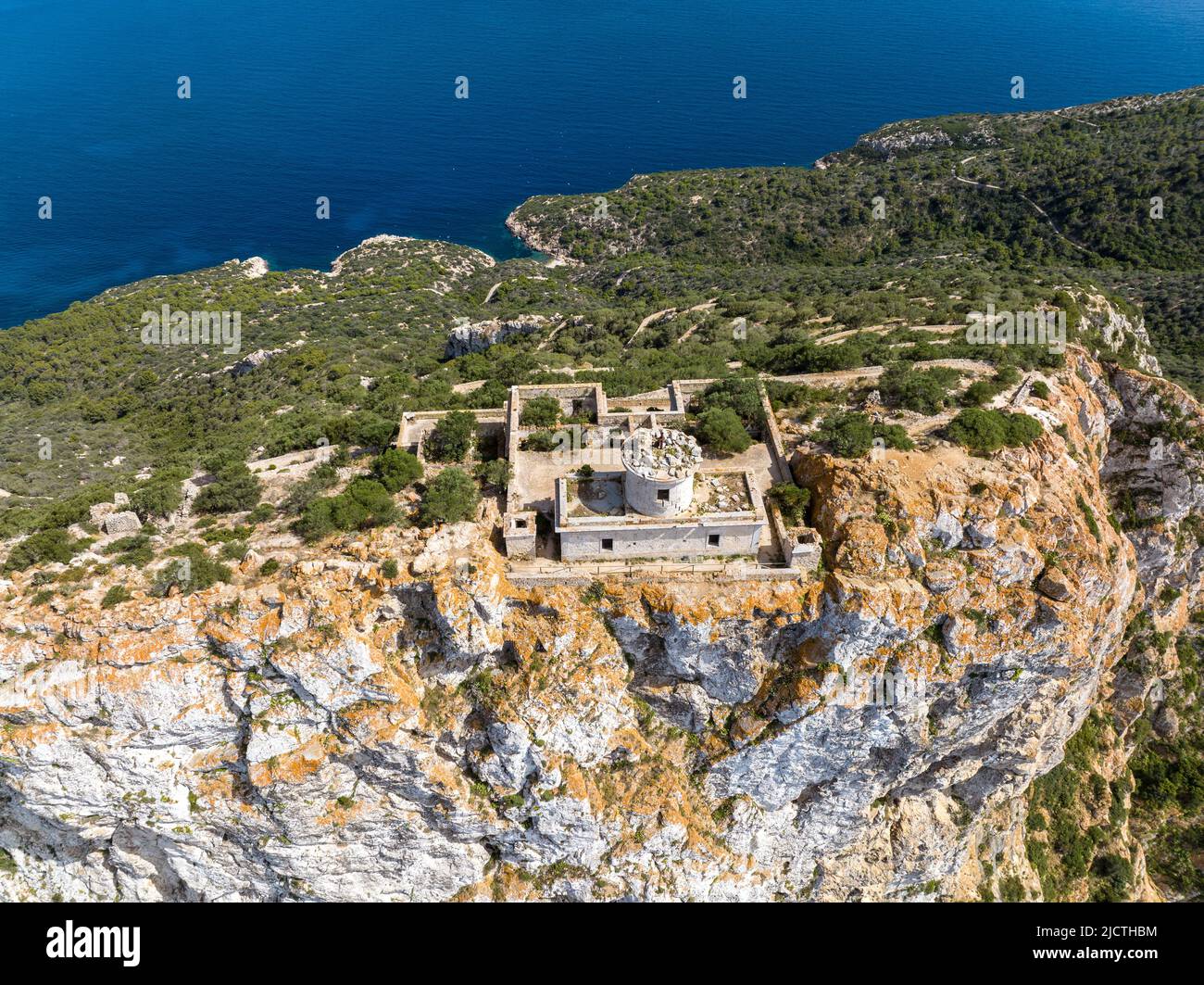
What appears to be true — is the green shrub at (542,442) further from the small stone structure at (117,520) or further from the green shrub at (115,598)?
the small stone structure at (117,520)

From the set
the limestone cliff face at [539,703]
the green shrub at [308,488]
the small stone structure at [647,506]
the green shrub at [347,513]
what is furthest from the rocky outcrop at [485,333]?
the limestone cliff face at [539,703]

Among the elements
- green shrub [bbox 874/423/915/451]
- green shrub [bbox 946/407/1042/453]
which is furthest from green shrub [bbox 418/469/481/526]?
green shrub [bbox 946/407/1042/453]

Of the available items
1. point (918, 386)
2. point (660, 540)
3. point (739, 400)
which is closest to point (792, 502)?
point (660, 540)

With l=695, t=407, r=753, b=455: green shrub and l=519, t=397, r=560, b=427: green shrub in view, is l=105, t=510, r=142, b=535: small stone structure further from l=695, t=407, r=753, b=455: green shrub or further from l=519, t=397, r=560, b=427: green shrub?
l=695, t=407, r=753, b=455: green shrub

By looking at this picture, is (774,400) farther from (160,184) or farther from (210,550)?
(160,184)

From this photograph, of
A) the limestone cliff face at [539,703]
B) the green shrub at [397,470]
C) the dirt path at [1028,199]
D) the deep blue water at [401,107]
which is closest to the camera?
the limestone cliff face at [539,703]

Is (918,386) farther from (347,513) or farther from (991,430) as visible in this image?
(347,513)

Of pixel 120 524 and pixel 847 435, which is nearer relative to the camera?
pixel 847 435
